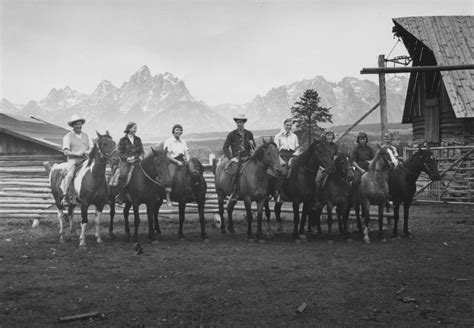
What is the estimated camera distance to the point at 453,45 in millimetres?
Answer: 19047

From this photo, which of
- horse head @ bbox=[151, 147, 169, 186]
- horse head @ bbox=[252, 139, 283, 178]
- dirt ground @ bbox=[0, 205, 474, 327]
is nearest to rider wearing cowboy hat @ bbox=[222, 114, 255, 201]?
horse head @ bbox=[252, 139, 283, 178]

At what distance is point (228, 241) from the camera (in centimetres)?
985

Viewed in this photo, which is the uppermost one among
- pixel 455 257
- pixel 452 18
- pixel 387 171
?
pixel 452 18

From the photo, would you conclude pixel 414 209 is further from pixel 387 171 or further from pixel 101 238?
pixel 101 238

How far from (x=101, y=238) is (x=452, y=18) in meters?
21.2

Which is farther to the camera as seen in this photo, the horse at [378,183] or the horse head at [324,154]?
the horse at [378,183]

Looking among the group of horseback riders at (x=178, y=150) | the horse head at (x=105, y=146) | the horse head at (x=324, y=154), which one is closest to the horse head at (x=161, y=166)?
the group of horseback riders at (x=178, y=150)

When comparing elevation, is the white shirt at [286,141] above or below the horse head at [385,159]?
above

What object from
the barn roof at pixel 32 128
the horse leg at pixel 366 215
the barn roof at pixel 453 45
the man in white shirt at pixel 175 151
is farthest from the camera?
the barn roof at pixel 32 128

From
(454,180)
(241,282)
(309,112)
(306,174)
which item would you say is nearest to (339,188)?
(306,174)

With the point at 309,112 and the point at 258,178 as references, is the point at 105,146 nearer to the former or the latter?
the point at 258,178

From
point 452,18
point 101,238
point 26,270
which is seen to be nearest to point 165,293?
point 26,270

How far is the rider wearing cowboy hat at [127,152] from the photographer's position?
941cm

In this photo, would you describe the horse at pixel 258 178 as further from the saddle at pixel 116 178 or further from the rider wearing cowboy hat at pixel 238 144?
the saddle at pixel 116 178
